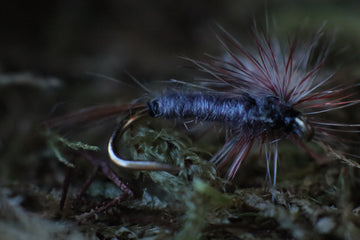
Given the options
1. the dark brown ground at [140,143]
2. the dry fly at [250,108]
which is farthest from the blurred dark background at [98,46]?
the dry fly at [250,108]

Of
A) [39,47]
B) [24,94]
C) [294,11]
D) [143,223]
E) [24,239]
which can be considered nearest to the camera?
[24,239]

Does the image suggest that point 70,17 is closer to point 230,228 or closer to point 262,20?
point 262,20

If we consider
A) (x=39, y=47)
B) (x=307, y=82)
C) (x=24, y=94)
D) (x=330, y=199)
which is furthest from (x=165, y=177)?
(x=39, y=47)

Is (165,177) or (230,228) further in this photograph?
(165,177)

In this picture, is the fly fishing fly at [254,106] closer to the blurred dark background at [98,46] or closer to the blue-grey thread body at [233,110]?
the blue-grey thread body at [233,110]

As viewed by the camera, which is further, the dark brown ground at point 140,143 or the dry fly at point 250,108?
the dry fly at point 250,108

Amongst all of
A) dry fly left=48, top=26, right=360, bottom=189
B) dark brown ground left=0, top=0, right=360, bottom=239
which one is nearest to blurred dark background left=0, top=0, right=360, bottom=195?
dark brown ground left=0, top=0, right=360, bottom=239
